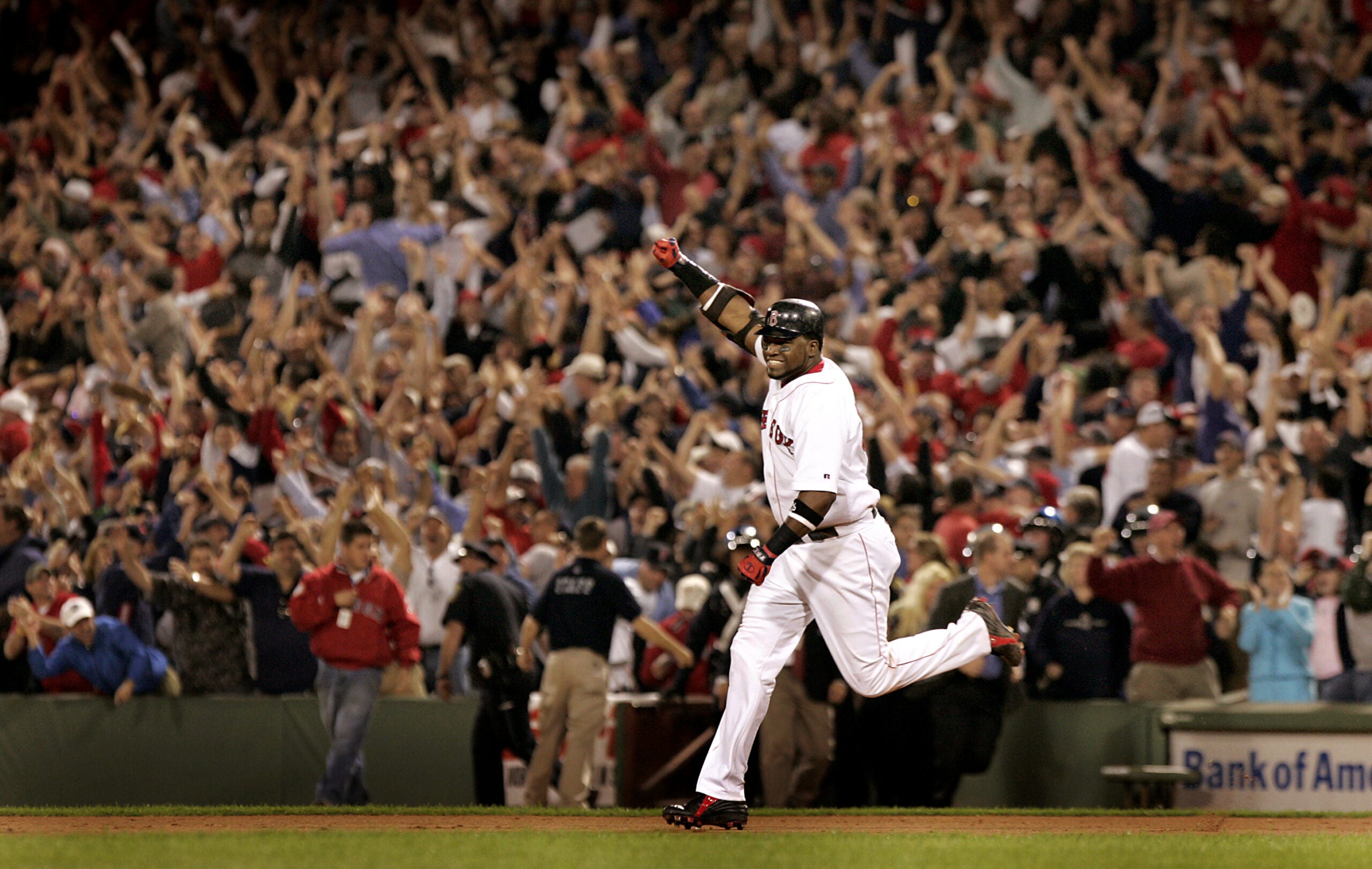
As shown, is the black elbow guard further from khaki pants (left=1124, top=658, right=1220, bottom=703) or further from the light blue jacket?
the light blue jacket

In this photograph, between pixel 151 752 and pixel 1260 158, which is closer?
pixel 151 752

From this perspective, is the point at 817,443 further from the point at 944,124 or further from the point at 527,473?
the point at 944,124

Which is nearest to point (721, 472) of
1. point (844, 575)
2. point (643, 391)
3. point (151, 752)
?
point (643, 391)

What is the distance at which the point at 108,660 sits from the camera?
11.7m

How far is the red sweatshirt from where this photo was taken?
→ 10742 mm

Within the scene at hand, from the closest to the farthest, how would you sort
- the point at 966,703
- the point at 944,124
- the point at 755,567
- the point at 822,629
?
the point at 755,567, the point at 822,629, the point at 966,703, the point at 944,124

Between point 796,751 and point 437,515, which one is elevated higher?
point 437,515

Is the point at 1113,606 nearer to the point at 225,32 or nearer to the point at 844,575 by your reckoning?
the point at 844,575

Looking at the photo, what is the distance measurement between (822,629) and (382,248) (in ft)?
30.8

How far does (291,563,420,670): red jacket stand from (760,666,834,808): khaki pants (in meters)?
2.21

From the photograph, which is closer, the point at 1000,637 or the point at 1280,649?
the point at 1000,637

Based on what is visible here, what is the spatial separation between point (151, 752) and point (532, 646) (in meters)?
2.61

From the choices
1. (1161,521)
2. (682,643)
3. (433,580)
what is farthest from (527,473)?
(1161,521)

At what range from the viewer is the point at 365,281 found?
16156 millimetres
